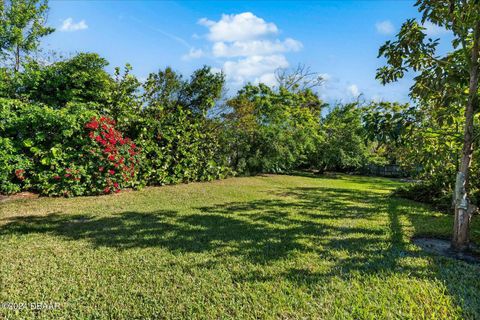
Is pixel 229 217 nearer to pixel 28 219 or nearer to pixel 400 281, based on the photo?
pixel 400 281

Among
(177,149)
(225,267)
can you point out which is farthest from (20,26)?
(225,267)

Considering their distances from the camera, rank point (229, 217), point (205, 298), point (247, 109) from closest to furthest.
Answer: point (205, 298) → point (229, 217) → point (247, 109)

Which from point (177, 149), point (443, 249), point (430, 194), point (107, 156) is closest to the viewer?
point (443, 249)

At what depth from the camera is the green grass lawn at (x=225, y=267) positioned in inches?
91.1

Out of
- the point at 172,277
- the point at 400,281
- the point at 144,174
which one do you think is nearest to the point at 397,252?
the point at 400,281

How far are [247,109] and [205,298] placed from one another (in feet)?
39.3

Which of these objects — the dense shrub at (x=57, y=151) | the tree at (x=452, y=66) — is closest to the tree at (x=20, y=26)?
the dense shrub at (x=57, y=151)

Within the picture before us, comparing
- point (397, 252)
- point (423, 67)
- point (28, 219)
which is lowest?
point (28, 219)

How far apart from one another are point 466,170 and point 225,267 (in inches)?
142

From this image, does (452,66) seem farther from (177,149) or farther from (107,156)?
(177,149)

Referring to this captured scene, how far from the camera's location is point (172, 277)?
2848 millimetres

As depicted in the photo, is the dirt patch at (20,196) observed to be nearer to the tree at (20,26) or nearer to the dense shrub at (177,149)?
the dense shrub at (177,149)

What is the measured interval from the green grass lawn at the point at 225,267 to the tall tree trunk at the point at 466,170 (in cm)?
65

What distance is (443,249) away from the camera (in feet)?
12.7
